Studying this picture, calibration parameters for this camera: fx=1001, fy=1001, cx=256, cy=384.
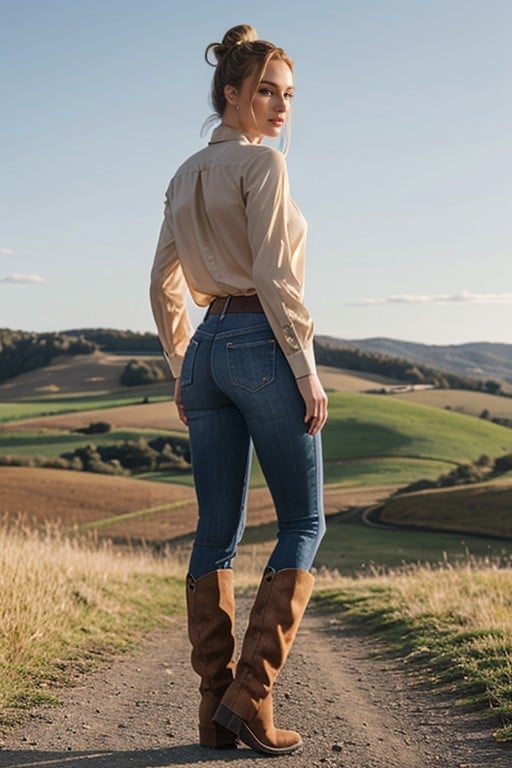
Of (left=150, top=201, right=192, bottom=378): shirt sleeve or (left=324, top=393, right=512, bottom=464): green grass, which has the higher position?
(left=150, top=201, right=192, bottom=378): shirt sleeve

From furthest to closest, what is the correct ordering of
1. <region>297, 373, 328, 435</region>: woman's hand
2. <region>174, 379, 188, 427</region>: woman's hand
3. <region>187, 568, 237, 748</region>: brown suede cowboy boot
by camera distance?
<region>174, 379, 188, 427</region>: woman's hand
<region>187, 568, 237, 748</region>: brown suede cowboy boot
<region>297, 373, 328, 435</region>: woman's hand

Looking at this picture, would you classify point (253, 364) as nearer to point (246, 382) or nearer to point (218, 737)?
point (246, 382)

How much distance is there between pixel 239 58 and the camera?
3861 millimetres

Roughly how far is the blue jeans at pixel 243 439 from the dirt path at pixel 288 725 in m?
0.72

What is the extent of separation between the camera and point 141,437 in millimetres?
54000

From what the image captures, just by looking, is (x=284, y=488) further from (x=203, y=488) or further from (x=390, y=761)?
(x=390, y=761)

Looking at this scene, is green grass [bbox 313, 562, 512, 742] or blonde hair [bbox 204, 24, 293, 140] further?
green grass [bbox 313, 562, 512, 742]

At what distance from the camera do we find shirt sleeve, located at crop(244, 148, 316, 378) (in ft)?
11.9

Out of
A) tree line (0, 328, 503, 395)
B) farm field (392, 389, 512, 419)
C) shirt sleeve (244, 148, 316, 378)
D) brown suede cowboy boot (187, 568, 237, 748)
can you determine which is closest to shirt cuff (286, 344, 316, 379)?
shirt sleeve (244, 148, 316, 378)

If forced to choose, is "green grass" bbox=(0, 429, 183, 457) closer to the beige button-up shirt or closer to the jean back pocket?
the beige button-up shirt

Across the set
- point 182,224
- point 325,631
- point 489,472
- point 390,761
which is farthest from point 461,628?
point 489,472

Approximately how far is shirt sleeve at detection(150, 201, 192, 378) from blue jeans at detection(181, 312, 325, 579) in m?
0.42

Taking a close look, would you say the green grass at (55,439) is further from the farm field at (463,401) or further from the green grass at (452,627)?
the green grass at (452,627)

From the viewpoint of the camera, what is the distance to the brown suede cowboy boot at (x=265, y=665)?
372 centimetres
